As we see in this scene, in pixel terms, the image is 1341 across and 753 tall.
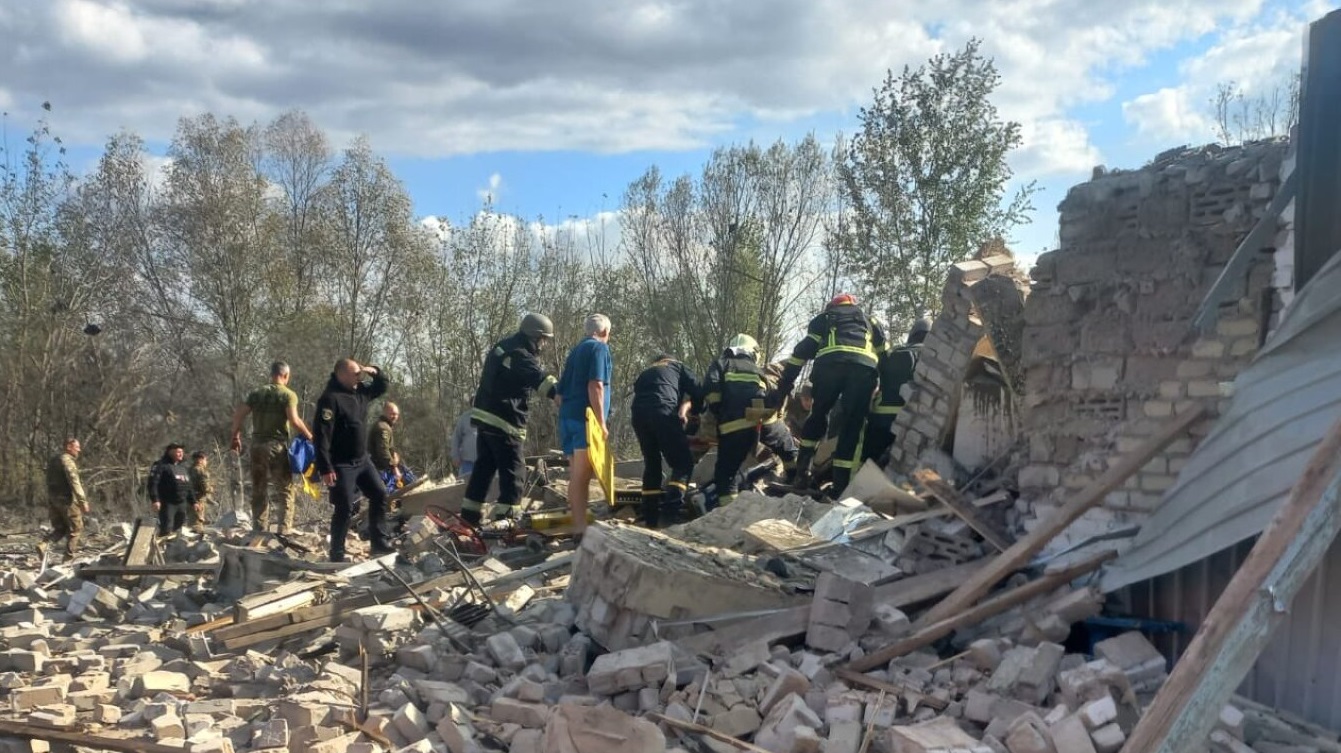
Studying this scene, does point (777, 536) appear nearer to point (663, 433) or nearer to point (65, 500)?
point (663, 433)

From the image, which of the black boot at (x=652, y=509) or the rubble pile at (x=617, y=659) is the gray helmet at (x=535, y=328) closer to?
the black boot at (x=652, y=509)

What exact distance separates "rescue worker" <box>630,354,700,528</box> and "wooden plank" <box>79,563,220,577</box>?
10.6 feet

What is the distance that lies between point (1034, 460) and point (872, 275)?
12082 mm

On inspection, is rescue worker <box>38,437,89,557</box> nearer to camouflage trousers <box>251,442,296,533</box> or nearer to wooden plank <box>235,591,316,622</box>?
camouflage trousers <box>251,442,296,533</box>

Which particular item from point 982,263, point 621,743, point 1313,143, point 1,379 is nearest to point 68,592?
point 621,743

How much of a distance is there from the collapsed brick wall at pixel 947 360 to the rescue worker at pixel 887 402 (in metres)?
0.21

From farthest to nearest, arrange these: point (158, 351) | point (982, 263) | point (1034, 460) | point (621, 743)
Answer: point (158, 351), point (982, 263), point (1034, 460), point (621, 743)

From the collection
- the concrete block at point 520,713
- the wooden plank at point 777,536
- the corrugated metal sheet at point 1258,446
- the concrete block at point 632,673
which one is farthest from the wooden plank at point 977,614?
the wooden plank at point 777,536

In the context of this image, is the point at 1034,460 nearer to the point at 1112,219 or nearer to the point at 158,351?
the point at 1112,219

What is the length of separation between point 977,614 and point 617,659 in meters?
1.66

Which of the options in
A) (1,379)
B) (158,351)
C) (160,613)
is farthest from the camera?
(158,351)

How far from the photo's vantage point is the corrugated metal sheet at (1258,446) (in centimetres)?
391

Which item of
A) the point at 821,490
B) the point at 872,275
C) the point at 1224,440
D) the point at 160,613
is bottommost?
the point at 160,613

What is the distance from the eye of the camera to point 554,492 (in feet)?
31.1
